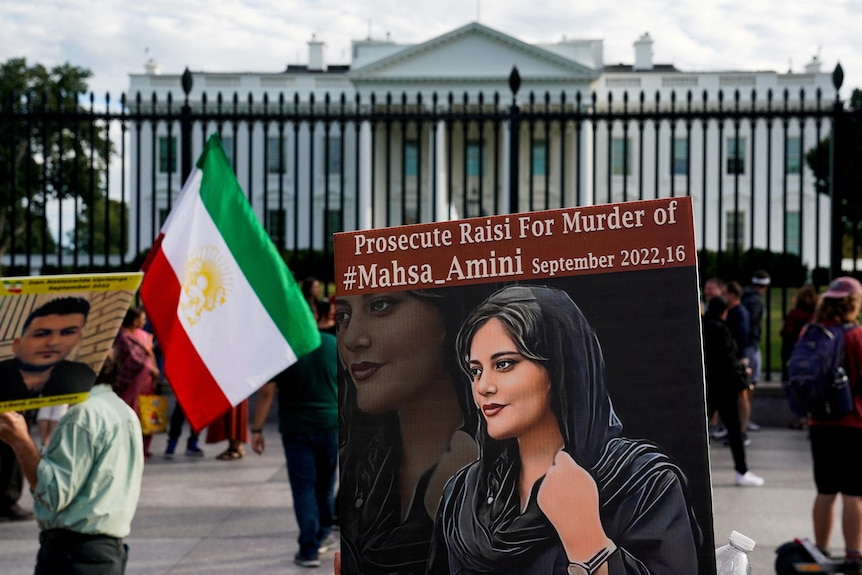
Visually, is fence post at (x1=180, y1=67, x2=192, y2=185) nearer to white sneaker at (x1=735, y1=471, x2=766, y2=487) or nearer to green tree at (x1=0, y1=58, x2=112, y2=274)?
green tree at (x1=0, y1=58, x2=112, y2=274)

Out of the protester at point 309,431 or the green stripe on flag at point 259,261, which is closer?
the green stripe on flag at point 259,261

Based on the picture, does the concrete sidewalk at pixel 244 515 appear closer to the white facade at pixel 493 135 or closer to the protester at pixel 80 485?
the protester at pixel 80 485

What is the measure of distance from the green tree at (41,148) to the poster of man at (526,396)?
8.35m

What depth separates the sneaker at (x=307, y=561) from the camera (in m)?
6.17

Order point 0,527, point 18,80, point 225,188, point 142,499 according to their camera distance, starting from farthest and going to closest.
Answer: point 18,80 < point 142,499 < point 0,527 < point 225,188

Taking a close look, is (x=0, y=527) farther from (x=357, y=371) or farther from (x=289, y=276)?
(x=357, y=371)

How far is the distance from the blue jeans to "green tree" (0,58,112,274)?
4.64 meters

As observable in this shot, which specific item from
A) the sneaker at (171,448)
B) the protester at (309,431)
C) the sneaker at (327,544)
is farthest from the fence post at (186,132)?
the sneaker at (327,544)

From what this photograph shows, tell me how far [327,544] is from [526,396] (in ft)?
16.3

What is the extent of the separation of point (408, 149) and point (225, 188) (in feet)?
119

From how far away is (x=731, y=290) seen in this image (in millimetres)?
10242

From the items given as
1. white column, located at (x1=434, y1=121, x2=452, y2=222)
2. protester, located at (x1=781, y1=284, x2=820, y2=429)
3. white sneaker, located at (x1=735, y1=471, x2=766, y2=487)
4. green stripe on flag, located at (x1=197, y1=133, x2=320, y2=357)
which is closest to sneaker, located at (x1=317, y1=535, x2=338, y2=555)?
green stripe on flag, located at (x1=197, y1=133, x2=320, y2=357)

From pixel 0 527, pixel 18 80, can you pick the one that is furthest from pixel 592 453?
pixel 18 80

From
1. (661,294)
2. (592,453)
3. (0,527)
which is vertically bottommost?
(0,527)
